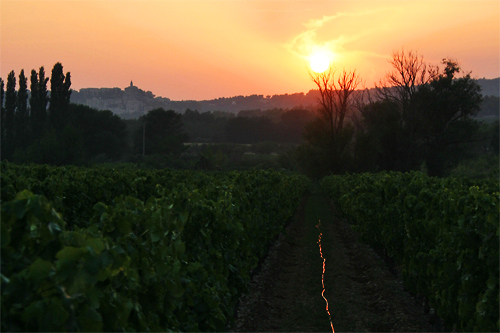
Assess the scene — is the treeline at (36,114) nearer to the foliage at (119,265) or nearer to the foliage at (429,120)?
the foliage at (429,120)

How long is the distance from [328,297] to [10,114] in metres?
58.3

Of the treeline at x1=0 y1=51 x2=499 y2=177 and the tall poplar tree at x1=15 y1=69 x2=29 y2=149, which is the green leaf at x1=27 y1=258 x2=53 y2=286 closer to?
the treeline at x1=0 y1=51 x2=499 y2=177

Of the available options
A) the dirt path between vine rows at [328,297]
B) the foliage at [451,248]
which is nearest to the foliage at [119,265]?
the dirt path between vine rows at [328,297]

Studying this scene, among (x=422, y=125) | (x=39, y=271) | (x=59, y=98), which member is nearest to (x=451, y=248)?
(x=39, y=271)

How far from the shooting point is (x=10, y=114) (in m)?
58.6

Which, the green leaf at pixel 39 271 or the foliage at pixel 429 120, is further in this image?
the foliage at pixel 429 120

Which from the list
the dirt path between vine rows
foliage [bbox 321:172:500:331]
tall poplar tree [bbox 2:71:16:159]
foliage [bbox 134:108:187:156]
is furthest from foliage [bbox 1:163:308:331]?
foliage [bbox 134:108:187:156]

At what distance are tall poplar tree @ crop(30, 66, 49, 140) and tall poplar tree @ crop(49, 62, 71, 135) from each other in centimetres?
90

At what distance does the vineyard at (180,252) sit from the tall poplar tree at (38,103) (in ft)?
159

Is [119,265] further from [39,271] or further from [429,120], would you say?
[429,120]

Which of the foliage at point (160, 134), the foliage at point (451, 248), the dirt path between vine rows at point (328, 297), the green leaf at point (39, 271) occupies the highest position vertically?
the foliage at point (160, 134)

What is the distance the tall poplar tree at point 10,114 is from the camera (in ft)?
186

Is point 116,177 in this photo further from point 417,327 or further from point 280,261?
point 417,327

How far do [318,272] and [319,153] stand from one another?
1764 inches
